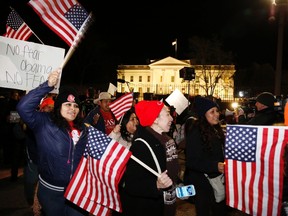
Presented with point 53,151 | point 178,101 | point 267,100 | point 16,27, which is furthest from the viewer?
point 178,101

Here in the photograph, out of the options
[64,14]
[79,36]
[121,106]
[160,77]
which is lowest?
[121,106]

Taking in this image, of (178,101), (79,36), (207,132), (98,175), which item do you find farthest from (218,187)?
(178,101)

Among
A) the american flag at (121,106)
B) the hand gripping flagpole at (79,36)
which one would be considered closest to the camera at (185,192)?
the hand gripping flagpole at (79,36)

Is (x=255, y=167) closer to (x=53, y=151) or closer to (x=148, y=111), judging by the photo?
(x=148, y=111)

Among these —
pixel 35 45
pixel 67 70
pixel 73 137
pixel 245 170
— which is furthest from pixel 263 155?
pixel 67 70

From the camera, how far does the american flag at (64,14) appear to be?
436 centimetres

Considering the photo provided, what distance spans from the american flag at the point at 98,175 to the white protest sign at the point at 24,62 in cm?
139

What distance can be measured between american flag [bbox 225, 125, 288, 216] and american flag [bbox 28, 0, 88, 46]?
2.51m

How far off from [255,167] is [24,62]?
316 centimetres

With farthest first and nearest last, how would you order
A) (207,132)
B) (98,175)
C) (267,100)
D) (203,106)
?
(267,100), (203,106), (207,132), (98,175)

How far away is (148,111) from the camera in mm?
3559

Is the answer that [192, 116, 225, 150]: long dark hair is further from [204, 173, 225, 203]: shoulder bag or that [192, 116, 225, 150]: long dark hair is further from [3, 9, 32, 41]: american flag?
[3, 9, 32, 41]: american flag

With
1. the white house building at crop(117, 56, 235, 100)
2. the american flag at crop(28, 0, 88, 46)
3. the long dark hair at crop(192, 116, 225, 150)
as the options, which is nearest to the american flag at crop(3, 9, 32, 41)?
the american flag at crop(28, 0, 88, 46)

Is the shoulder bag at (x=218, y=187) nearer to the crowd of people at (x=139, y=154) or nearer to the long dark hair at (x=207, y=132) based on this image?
the crowd of people at (x=139, y=154)
